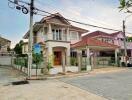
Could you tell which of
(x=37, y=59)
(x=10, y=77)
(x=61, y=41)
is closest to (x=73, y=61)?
(x=37, y=59)

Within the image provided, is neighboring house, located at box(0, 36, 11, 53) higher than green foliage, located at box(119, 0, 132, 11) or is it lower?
higher

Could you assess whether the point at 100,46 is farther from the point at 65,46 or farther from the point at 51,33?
the point at 51,33

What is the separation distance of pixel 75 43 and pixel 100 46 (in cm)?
424

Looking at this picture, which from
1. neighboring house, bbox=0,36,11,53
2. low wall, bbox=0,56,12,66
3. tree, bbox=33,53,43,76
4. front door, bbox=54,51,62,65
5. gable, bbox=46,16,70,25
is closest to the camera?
tree, bbox=33,53,43,76

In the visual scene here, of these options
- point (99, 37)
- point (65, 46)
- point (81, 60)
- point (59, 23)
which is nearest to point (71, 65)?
point (81, 60)

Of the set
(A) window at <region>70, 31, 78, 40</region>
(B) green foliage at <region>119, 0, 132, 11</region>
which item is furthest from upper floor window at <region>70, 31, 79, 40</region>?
(B) green foliage at <region>119, 0, 132, 11</region>

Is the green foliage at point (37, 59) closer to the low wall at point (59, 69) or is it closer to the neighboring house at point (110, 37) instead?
the low wall at point (59, 69)

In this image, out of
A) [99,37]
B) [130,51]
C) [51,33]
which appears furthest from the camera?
[130,51]

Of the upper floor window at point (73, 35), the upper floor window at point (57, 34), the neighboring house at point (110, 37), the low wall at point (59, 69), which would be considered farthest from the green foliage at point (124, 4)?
the neighboring house at point (110, 37)

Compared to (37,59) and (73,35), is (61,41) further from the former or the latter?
(37,59)

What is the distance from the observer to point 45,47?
99.1ft

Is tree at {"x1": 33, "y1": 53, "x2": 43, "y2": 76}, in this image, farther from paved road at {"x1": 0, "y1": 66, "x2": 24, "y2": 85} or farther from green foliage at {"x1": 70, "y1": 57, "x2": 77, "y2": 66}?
green foliage at {"x1": 70, "y1": 57, "x2": 77, "y2": 66}

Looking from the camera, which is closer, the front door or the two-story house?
the two-story house

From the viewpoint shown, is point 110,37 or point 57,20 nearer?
point 57,20
